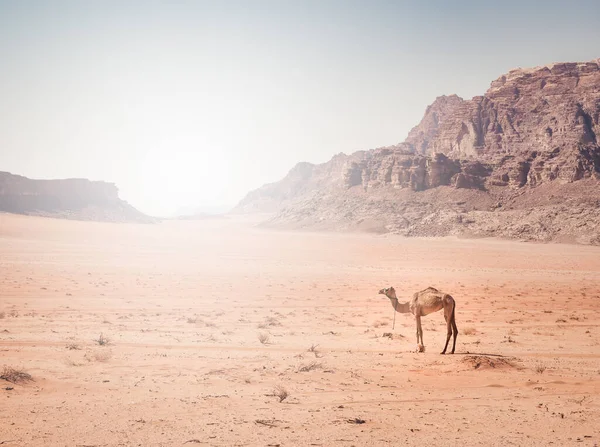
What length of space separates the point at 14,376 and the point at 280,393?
4.74 m

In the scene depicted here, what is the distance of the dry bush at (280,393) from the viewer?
279 inches

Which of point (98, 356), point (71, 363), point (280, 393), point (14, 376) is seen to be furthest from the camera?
point (98, 356)

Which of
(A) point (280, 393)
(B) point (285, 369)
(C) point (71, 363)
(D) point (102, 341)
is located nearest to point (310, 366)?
(B) point (285, 369)

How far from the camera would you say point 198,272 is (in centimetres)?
3119

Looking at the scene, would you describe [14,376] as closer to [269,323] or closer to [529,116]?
[269,323]

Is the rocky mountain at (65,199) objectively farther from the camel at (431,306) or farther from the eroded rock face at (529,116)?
the eroded rock face at (529,116)

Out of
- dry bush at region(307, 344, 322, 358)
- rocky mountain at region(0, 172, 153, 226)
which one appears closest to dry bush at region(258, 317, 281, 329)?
dry bush at region(307, 344, 322, 358)

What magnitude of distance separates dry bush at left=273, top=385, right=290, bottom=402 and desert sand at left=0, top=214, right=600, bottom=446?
0.04 m

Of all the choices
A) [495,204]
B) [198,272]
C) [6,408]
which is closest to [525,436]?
[6,408]

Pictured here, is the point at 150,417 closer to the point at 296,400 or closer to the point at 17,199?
the point at 296,400

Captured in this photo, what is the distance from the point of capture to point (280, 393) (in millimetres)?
7195

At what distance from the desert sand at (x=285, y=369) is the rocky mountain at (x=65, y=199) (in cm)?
8902

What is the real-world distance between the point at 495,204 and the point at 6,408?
97434mm

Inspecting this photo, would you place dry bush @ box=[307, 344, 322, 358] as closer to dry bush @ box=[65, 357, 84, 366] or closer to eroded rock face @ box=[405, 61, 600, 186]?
dry bush @ box=[65, 357, 84, 366]
